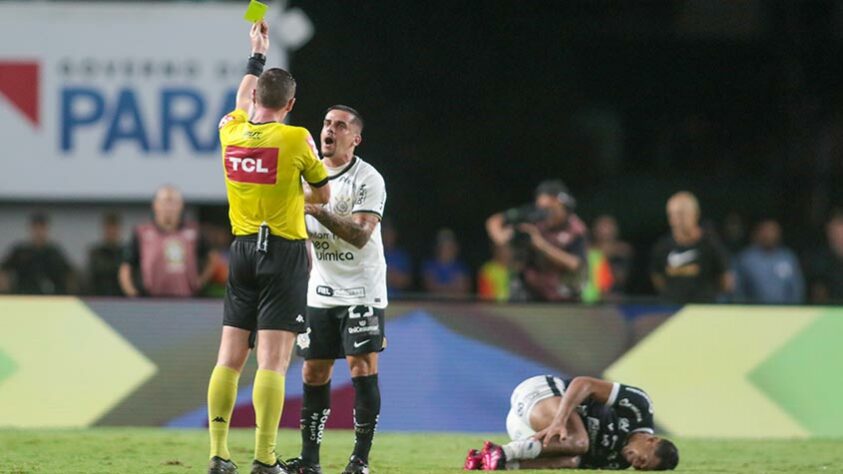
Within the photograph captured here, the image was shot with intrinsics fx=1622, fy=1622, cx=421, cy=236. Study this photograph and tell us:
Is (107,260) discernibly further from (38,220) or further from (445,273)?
(445,273)

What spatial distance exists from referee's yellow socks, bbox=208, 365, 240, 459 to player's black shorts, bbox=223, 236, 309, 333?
0.28m

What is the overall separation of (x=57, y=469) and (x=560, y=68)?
12.1 meters

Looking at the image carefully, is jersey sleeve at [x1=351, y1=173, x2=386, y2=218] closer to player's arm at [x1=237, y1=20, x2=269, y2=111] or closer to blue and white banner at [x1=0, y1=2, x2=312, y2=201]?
player's arm at [x1=237, y1=20, x2=269, y2=111]

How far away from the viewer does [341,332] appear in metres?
9.38

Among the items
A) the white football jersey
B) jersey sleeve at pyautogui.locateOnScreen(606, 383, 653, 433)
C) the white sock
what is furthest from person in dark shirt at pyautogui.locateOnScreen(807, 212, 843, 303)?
the white football jersey

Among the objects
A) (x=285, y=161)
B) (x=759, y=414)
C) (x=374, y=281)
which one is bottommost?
(x=759, y=414)

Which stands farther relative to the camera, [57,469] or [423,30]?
[423,30]

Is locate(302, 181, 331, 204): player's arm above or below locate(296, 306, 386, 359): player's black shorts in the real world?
above

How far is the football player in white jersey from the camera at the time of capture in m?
9.27

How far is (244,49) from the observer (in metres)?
16.6

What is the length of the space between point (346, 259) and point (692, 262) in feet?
16.8

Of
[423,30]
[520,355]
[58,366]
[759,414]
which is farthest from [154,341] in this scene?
[423,30]

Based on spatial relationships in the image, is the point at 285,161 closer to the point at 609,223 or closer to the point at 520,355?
the point at 520,355

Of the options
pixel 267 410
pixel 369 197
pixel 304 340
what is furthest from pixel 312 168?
pixel 267 410
